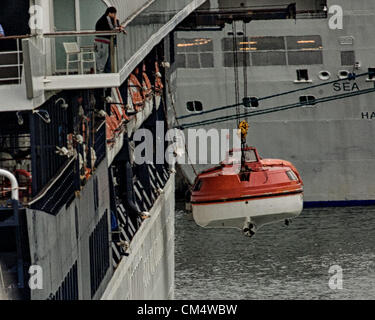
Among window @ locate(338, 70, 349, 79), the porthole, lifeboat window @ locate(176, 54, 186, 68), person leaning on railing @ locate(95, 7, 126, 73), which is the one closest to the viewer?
person leaning on railing @ locate(95, 7, 126, 73)

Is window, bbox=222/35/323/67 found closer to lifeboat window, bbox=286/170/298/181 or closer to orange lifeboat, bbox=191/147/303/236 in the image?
orange lifeboat, bbox=191/147/303/236

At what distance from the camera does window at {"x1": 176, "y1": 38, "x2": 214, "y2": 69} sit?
248ft

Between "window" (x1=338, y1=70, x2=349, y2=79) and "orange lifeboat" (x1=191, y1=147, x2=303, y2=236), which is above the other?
"window" (x1=338, y1=70, x2=349, y2=79)

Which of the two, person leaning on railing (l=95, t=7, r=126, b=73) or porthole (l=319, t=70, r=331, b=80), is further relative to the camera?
porthole (l=319, t=70, r=331, b=80)

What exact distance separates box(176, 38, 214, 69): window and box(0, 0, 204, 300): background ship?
35622 millimetres

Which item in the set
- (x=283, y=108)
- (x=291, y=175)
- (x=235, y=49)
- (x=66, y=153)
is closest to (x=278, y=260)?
(x=291, y=175)

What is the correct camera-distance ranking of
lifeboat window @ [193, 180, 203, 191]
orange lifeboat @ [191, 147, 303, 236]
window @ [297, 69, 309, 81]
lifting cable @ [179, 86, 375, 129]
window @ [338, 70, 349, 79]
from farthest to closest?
window @ [338, 70, 349, 79]
lifting cable @ [179, 86, 375, 129]
window @ [297, 69, 309, 81]
lifeboat window @ [193, 180, 203, 191]
orange lifeboat @ [191, 147, 303, 236]

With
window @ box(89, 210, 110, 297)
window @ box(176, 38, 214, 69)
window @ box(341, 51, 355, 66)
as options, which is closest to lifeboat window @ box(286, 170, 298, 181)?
window @ box(89, 210, 110, 297)

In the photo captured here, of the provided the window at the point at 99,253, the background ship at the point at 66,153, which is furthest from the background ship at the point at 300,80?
the window at the point at 99,253

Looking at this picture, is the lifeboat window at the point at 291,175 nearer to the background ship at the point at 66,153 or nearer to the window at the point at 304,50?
the background ship at the point at 66,153

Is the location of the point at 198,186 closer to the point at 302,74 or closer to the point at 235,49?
the point at 235,49

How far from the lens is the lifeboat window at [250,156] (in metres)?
48.1

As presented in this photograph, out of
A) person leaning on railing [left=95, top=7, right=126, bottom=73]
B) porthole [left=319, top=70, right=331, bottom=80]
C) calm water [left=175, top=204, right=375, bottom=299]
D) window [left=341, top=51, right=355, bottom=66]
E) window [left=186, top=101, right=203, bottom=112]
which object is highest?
person leaning on railing [left=95, top=7, right=126, bottom=73]
